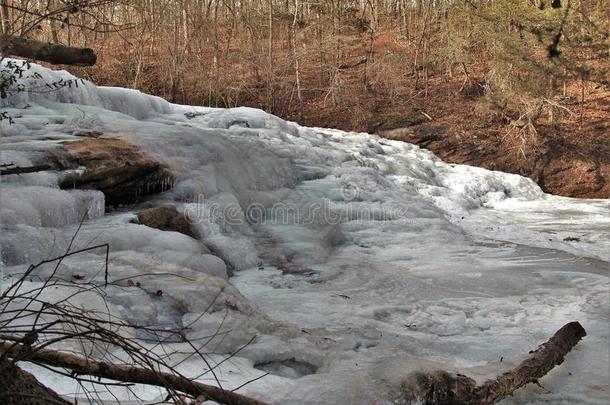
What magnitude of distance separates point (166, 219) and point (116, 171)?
0.78 meters

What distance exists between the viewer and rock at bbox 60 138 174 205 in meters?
5.50

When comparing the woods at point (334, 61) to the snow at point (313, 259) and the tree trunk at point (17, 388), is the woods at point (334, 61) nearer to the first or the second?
the snow at point (313, 259)

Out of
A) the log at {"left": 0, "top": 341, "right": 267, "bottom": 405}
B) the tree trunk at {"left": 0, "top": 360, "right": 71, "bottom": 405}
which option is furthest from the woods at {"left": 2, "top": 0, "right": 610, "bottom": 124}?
the tree trunk at {"left": 0, "top": 360, "right": 71, "bottom": 405}

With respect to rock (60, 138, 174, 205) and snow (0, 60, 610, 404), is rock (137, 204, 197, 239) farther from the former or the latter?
rock (60, 138, 174, 205)

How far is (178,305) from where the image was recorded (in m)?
3.47

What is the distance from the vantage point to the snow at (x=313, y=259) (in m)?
3.15

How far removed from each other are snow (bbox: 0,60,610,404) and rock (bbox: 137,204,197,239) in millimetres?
132

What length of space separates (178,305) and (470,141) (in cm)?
1220

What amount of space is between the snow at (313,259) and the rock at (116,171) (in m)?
0.19

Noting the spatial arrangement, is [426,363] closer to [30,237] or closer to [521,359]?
[521,359]

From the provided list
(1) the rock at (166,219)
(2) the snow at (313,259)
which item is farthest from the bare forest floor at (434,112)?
(1) the rock at (166,219)

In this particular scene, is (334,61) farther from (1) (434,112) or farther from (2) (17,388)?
(2) (17,388)

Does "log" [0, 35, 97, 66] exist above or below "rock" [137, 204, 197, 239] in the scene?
above

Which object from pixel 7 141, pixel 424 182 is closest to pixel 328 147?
pixel 424 182
